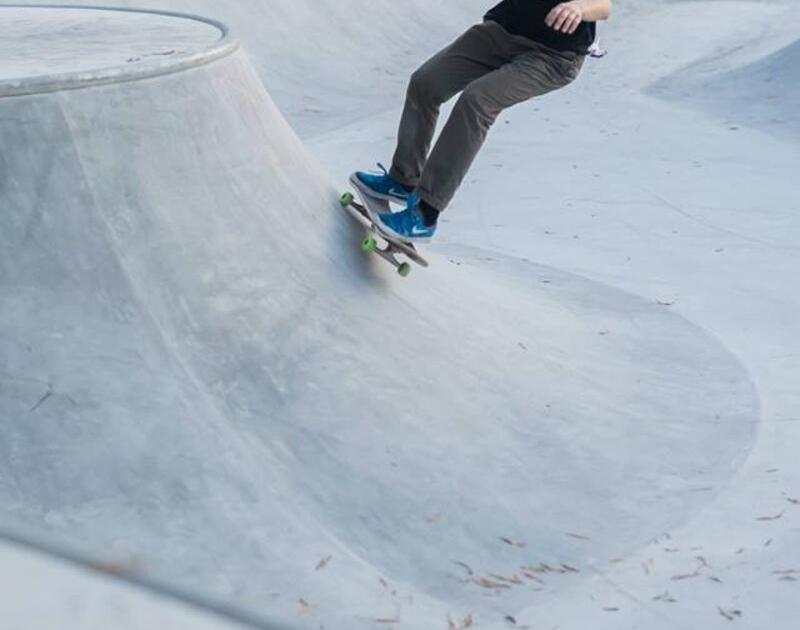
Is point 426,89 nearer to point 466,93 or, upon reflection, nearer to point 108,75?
point 466,93

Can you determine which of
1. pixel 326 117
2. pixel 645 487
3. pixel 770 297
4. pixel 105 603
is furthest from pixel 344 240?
pixel 326 117

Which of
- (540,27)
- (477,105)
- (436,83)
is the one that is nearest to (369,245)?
(477,105)

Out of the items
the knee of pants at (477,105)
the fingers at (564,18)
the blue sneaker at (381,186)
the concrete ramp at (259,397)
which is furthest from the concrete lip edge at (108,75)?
the fingers at (564,18)

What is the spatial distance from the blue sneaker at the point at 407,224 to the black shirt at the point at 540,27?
847 mm

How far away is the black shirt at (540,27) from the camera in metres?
5.83

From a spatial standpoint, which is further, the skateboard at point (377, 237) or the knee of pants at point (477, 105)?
the skateboard at point (377, 237)

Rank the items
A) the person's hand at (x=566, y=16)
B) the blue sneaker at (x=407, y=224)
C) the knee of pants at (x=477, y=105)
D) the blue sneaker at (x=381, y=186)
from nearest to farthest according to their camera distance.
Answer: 1. the person's hand at (x=566, y=16)
2. the knee of pants at (x=477, y=105)
3. the blue sneaker at (x=407, y=224)
4. the blue sneaker at (x=381, y=186)

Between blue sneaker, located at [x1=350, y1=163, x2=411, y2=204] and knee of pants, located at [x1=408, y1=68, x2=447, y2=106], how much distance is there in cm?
36

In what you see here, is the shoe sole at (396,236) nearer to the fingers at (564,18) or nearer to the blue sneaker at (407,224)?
the blue sneaker at (407,224)

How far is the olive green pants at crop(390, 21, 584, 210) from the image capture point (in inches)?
229

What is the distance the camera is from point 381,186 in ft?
20.4

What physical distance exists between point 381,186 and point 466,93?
651 mm

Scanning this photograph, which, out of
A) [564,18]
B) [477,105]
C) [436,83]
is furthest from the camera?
[436,83]

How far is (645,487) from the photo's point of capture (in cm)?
546
